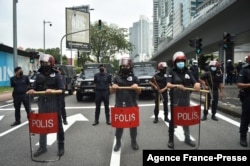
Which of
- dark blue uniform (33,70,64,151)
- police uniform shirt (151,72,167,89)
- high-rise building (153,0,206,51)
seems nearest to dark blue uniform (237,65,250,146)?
dark blue uniform (33,70,64,151)

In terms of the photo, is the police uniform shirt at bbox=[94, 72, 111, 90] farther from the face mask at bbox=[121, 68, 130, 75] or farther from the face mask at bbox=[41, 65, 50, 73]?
the face mask at bbox=[41, 65, 50, 73]

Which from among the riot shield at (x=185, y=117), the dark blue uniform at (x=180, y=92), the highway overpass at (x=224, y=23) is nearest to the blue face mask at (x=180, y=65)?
the dark blue uniform at (x=180, y=92)

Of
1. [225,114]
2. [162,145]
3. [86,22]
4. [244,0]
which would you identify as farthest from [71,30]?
[162,145]

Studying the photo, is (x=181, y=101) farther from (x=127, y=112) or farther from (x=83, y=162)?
(x=83, y=162)

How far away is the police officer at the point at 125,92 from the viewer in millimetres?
7227

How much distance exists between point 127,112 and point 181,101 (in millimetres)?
1081

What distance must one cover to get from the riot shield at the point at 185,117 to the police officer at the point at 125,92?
0.85 meters

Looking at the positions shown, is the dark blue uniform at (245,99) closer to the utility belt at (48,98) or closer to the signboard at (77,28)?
the utility belt at (48,98)

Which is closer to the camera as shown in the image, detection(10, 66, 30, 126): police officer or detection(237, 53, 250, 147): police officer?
detection(237, 53, 250, 147): police officer

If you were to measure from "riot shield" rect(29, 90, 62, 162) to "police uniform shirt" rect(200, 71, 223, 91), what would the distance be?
6207 millimetres

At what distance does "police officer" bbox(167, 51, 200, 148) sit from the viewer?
6797 mm

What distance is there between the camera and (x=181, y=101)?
679cm

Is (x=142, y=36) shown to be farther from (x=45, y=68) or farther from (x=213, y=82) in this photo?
(x=45, y=68)

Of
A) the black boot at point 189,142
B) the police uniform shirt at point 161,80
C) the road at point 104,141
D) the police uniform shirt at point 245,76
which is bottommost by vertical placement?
the road at point 104,141
